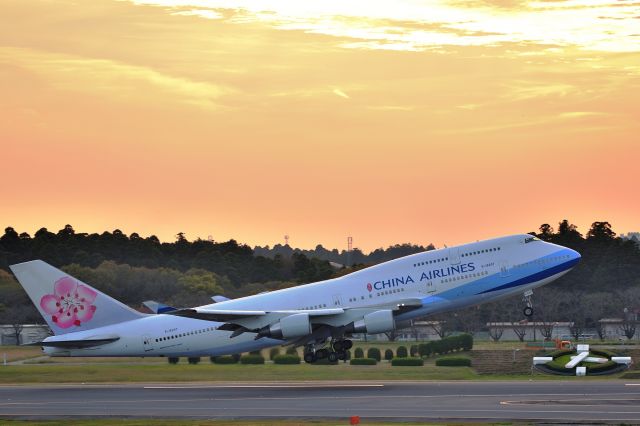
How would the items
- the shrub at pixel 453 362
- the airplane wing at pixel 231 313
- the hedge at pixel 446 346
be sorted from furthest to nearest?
the hedge at pixel 446 346 < the shrub at pixel 453 362 < the airplane wing at pixel 231 313

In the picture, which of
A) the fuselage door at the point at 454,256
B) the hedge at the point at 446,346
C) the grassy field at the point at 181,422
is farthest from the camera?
the hedge at the point at 446,346

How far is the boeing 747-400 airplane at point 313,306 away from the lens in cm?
7856

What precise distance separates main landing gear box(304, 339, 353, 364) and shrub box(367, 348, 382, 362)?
14.4m

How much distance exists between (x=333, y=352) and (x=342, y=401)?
39.4 ft

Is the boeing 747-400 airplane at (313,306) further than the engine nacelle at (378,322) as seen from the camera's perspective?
Yes

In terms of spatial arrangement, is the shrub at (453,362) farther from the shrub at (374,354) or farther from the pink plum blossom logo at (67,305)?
the pink plum blossom logo at (67,305)

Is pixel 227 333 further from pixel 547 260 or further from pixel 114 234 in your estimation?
pixel 114 234

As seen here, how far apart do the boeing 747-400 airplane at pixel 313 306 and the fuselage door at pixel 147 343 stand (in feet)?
0.22

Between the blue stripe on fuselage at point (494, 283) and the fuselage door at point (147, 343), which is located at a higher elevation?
the blue stripe on fuselage at point (494, 283)

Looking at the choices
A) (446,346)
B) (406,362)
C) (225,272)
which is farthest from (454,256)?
(225,272)

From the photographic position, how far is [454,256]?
260ft

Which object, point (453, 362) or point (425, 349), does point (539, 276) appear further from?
point (425, 349)

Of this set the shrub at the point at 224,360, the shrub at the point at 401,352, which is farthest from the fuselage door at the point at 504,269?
the shrub at the point at 224,360

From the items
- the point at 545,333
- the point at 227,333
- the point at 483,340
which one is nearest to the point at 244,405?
the point at 227,333
